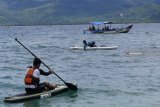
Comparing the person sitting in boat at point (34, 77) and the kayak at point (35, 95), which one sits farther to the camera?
the kayak at point (35, 95)

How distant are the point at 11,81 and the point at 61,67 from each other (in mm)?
10388

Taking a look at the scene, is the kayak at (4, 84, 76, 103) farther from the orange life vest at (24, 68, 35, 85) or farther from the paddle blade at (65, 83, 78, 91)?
the orange life vest at (24, 68, 35, 85)

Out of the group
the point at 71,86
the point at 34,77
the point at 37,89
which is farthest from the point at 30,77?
the point at 71,86

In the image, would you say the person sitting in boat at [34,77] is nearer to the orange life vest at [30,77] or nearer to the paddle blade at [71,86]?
the orange life vest at [30,77]

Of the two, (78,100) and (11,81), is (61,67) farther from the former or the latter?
(78,100)

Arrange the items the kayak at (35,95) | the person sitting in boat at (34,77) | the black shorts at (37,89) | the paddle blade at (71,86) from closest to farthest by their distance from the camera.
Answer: the person sitting in boat at (34,77), the kayak at (35,95), the black shorts at (37,89), the paddle blade at (71,86)

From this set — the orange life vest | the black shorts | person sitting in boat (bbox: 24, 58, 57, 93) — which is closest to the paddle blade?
the black shorts

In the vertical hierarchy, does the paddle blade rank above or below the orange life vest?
below

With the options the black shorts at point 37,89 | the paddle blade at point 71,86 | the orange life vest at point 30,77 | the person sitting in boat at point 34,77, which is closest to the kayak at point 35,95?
the black shorts at point 37,89

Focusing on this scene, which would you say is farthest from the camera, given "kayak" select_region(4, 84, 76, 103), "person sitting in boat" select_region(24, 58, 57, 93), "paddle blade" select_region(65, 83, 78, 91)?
"paddle blade" select_region(65, 83, 78, 91)

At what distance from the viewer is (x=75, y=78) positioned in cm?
3650

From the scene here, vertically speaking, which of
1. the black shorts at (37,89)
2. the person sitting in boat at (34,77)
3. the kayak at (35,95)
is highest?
the person sitting in boat at (34,77)

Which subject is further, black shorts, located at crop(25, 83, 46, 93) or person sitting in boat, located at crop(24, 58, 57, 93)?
black shorts, located at crop(25, 83, 46, 93)

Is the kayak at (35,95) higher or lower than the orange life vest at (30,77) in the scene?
lower
